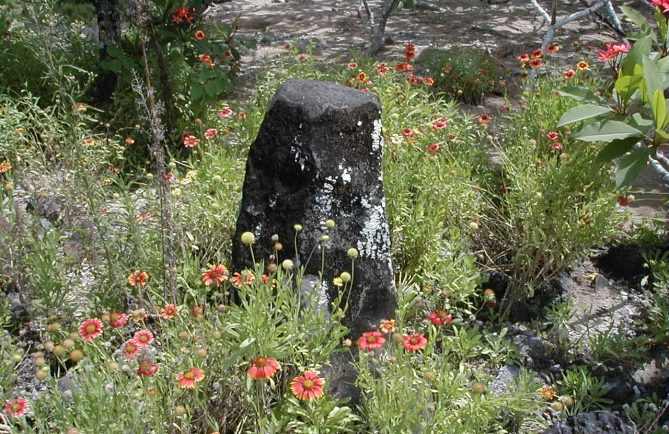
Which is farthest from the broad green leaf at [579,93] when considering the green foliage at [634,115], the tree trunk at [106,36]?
the tree trunk at [106,36]

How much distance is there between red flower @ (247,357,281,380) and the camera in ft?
7.09

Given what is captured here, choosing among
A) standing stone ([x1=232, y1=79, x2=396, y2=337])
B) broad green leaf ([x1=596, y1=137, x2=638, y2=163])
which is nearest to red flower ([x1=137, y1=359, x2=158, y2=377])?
standing stone ([x1=232, y1=79, x2=396, y2=337])

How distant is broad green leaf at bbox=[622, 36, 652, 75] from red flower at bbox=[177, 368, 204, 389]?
6.43 feet

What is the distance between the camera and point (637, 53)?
9.23 ft

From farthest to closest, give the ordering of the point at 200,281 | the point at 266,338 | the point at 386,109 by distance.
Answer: the point at 386,109 < the point at 200,281 < the point at 266,338

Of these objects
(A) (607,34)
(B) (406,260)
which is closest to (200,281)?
(B) (406,260)

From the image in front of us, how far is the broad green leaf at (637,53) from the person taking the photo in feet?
9.21

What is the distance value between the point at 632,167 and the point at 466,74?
12.1ft

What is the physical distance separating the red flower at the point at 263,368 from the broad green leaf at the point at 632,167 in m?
1.50

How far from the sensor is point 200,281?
3062 millimetres

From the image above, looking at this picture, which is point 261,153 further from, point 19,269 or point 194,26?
point 194,26

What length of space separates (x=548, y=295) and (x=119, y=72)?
3325mm

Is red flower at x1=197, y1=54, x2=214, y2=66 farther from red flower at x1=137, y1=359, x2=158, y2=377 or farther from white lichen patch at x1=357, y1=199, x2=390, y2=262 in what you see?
red flower at x1=137, y1=359, x2=158, y2=377

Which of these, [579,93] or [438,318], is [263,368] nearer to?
[438,318]
